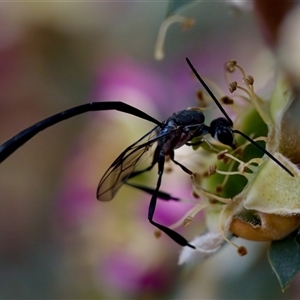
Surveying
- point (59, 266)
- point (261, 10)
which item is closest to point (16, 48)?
point (59, 266)

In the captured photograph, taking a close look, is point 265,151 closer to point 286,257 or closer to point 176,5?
point 286,257

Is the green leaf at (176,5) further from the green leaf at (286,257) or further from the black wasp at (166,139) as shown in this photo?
the green leaf at (286,257)

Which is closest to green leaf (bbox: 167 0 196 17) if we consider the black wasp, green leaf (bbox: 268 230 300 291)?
the black wasp

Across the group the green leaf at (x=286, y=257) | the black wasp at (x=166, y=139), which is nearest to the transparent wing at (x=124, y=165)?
the black wasp at (x=166, y=139)

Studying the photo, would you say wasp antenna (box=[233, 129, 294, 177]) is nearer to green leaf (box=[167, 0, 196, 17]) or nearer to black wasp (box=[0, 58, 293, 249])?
black wasp (box=[0, 58, 293, 249])

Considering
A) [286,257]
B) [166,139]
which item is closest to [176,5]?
[166,139]

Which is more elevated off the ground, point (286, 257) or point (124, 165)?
point (124, 165)
